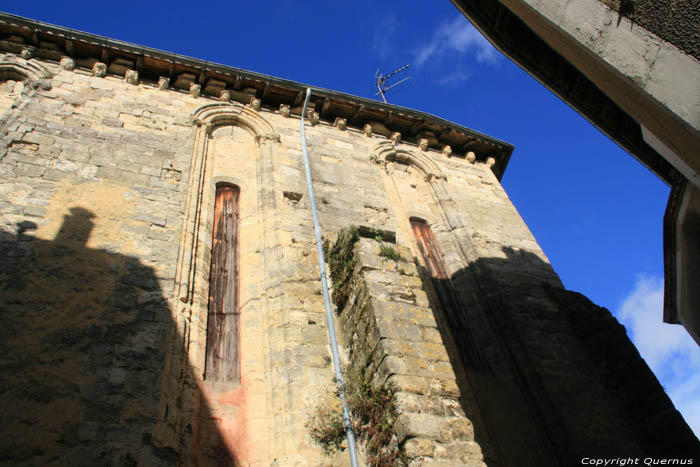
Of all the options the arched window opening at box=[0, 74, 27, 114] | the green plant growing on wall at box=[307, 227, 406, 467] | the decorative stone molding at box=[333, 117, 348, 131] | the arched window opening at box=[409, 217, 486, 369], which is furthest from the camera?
the decorative stone molding at box=[333, 117, 348, 131]

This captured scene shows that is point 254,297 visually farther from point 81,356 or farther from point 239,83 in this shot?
point 239,83

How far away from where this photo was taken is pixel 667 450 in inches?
234

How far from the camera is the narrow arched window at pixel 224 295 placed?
210 inches

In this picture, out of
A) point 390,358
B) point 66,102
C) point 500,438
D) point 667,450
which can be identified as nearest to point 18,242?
point 66,102

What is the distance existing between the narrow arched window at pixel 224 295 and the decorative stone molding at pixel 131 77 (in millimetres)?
2835

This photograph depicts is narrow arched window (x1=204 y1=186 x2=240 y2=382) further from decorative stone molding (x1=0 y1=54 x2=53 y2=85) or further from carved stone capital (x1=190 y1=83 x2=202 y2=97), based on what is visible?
decorative stone molding (x1=0 y1=54 x2=53 y2=85)

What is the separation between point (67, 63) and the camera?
27.3ft

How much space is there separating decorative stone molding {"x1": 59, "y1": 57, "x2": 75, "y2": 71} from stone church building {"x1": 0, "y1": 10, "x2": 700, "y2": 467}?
4.1 inches

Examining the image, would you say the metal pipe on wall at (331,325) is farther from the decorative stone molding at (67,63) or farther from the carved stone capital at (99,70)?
the decorative stone molding at (67,63)

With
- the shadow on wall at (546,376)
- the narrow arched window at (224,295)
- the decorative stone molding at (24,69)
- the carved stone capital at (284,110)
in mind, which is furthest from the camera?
the carved stone capital at (284,110)

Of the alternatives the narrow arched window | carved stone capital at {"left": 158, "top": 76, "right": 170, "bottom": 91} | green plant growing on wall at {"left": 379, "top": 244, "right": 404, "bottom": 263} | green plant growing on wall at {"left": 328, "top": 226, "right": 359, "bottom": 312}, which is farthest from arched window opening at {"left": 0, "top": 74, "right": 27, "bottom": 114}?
green plant growing on wall at {"left": 379, "top": 244, "right": 404, "bottom": 263}

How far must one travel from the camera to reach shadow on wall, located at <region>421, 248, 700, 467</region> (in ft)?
19.4

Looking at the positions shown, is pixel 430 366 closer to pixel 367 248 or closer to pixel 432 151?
pixel 367 248

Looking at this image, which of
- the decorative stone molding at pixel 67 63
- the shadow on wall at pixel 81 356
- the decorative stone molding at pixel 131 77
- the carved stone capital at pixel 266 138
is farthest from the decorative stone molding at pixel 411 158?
the shadow on wall at pixel 81 356
